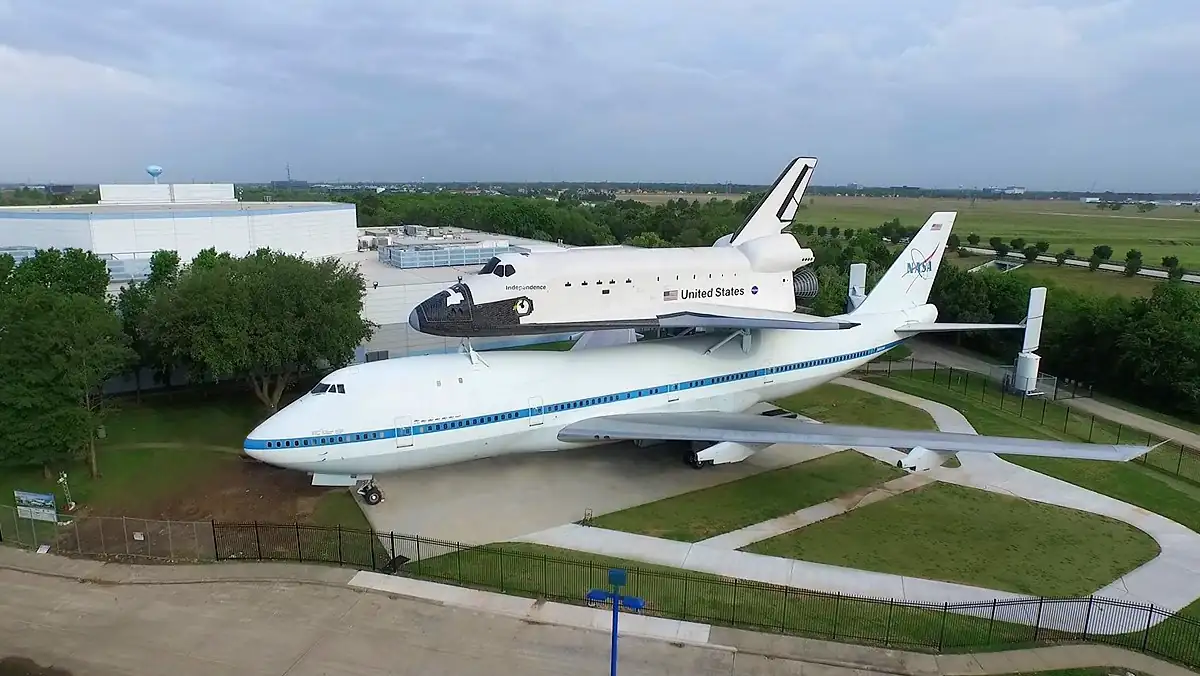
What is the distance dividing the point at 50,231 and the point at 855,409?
194 feet

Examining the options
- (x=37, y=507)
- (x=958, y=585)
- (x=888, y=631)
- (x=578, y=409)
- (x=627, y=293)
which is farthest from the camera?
(x=627, y=293)

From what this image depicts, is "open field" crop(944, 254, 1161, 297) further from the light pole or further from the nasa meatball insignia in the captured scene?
the light pole

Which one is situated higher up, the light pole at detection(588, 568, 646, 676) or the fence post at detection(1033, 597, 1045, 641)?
the light pole at detection(588, 568, 646, 676)

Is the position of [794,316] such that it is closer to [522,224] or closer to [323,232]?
[323,232]

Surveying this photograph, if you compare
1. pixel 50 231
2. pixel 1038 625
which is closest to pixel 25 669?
pixel 1038 625

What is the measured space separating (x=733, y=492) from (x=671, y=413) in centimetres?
404

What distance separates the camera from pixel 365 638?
677 inches

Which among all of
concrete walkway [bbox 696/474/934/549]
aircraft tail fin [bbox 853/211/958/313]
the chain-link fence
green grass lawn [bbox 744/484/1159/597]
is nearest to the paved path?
the chain-link fence

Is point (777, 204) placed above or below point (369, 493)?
above

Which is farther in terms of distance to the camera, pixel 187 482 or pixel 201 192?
pixel 201 192

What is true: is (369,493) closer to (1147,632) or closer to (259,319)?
(259,319)

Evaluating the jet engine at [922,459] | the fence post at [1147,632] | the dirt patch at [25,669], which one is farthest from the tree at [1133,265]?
the dirt patch at [25,669]

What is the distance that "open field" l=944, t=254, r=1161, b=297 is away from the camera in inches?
2434

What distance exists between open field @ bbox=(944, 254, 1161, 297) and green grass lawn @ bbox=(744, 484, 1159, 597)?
3768cm
